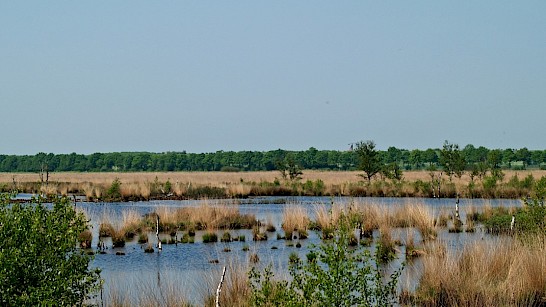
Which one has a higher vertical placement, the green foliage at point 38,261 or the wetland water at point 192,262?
the green foliage at point 38,261

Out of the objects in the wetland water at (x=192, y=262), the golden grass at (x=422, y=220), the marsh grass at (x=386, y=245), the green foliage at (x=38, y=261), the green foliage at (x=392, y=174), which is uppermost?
the green foliage at (x=392, y=174)

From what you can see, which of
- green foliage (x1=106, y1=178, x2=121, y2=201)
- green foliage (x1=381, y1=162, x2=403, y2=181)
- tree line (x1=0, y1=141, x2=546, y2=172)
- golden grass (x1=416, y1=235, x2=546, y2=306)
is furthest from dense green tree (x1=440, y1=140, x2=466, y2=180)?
tree line (x1=0, y1=141, x2=546, y2=172)

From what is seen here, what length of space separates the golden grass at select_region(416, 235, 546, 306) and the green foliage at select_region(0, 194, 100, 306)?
21.3 ft

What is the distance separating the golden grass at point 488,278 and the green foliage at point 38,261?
6.49 m

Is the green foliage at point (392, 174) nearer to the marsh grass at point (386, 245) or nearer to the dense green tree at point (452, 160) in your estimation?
the dense green tree at point (452, 160)

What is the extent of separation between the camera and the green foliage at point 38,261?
8531 millimetres

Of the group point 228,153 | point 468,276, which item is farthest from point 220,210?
point 228,153

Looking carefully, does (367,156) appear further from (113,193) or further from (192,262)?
(192,262)

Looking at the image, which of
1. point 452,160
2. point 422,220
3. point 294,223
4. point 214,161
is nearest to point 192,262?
point 294,223

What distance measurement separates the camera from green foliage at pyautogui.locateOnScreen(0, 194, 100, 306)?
8531 millimetres

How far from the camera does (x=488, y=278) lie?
43.7 feet

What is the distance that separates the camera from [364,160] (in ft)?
174

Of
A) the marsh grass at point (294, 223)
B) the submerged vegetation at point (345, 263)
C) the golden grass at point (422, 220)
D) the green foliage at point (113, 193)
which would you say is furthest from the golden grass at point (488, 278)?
the green foliage at point (113, 193)

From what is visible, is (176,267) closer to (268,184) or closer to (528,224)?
(528,224)
